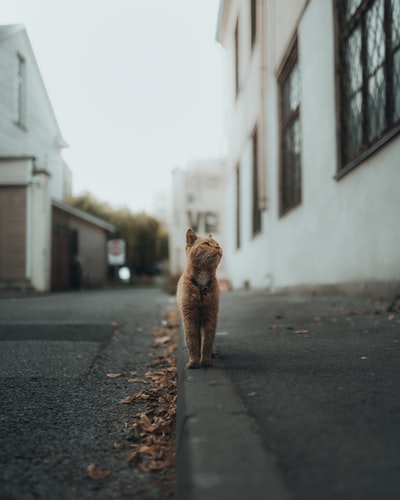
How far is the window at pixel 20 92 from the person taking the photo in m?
13.5

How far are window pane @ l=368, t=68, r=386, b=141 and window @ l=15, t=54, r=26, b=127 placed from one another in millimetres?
11198

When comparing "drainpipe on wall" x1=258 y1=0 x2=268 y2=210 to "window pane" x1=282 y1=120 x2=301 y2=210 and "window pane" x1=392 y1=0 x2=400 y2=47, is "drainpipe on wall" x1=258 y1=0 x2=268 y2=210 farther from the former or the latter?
"window pane" x1=392 y1=0 x2=400 y2=47

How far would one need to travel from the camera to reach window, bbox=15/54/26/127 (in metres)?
13.5

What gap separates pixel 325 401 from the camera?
179 centimetres

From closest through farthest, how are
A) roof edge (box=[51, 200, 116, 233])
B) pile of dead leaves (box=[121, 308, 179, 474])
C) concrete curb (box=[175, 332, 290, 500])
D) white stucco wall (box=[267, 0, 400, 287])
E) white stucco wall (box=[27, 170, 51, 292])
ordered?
concrete curb (box=[175, 332, 290, 500]) < pile of dead leaves (box=[121, 308, 179, 474]) < white stucco wall (box=[267, 0, 400, 287]) < white stucco wall (box=[27, 170, 51, 292]) < roof edge (box=[51, 200, 116, 233])

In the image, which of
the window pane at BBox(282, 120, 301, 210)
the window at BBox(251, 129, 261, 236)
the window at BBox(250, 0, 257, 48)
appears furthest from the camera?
the window at BBox(251, 129, 261, 236)

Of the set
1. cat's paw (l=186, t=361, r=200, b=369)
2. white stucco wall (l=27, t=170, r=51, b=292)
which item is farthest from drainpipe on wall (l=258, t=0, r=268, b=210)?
cat's paw (l=186, t=361, r=200, b=369)

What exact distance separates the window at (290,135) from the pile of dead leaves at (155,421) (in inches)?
214

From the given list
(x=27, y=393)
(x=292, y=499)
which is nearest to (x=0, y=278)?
(x=27, y=393)

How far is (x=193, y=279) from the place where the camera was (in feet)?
8.16

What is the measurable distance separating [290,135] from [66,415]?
7.46 m

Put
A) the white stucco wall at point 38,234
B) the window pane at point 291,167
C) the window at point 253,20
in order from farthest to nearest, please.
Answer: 1. the white stucco wall at point 38,234
2. the window at point 253,20
3. the window pane at point 291,167

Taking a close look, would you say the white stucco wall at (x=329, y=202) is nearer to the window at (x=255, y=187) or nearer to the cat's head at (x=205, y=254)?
the cat's head at (x=205, y=254)

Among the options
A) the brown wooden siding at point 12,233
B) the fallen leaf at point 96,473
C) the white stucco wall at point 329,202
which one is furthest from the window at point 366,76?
the brown wooden siding at point 12,233
